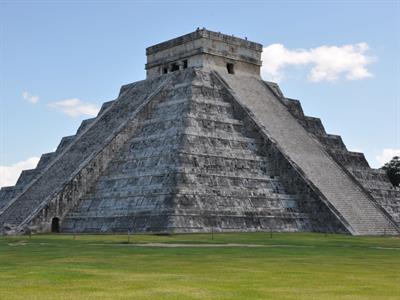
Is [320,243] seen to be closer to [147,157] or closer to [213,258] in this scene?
[213,258]

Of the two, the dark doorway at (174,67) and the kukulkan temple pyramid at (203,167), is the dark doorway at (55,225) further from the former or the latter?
the dark doorway at (174,67)

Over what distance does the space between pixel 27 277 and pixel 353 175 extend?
29.9 m

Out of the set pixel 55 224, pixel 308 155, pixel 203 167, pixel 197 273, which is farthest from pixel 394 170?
pixel 197 273

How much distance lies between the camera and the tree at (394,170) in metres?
61.3

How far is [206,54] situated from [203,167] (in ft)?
35.0

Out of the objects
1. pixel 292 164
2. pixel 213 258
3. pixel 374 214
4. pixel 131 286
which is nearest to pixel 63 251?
pixel 213 258

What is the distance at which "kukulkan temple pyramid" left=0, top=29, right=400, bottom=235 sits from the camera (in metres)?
33.7

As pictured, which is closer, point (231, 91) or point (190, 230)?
point (190, 230)

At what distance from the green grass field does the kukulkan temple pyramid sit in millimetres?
10647

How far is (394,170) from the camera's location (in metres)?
61.9

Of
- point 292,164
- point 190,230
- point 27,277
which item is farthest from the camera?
point 292,164

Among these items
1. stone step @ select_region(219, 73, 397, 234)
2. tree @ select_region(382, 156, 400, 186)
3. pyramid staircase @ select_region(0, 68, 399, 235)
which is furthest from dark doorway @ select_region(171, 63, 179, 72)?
tree @ select_region(382, 156, 400, 186)

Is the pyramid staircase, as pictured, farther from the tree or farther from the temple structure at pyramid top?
the tree

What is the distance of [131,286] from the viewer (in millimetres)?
11930
